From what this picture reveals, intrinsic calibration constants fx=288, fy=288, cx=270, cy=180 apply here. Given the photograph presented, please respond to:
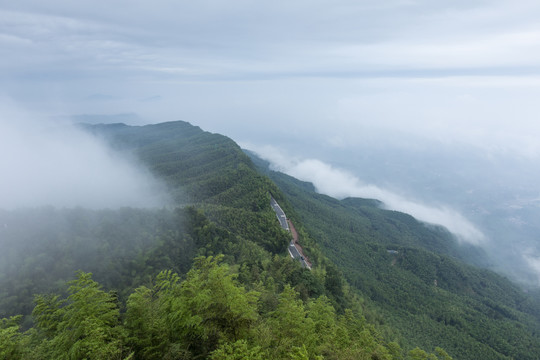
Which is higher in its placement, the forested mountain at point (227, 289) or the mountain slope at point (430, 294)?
the forested mountain at point (227, 289)

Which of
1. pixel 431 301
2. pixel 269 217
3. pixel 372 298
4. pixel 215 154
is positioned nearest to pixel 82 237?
pixel 269 217

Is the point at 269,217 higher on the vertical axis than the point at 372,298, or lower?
higher

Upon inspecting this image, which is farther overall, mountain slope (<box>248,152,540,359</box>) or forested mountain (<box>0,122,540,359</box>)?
mountain slope (<box>248,152,540,359</box>)

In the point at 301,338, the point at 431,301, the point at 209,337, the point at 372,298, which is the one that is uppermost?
the point at 209,337

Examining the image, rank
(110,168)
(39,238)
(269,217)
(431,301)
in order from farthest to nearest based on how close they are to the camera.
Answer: (110,168), (431,301), (269,217), (39,238)

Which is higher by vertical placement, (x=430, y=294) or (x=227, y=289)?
(x=227, y=289)

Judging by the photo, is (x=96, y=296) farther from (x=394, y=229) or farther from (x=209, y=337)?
(x=394, y=229)

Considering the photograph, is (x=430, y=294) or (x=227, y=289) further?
(x=430, y=294)

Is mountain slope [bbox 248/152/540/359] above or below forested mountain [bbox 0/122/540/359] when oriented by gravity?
below
